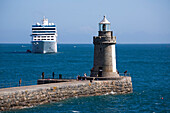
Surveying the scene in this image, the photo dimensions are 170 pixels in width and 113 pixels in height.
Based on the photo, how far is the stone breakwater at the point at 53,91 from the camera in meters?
33.4

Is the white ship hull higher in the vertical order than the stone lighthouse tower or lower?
higher

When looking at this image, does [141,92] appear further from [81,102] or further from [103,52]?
[81,102]

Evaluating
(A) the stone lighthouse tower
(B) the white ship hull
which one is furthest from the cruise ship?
(A) the stone lighthouse tower

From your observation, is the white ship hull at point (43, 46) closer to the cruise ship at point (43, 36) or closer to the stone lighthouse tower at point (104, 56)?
the cruise ship at point (43, 36)

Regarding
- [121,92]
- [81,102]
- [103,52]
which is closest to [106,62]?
[103,52]

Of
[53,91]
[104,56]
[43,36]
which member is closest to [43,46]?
[43,36]

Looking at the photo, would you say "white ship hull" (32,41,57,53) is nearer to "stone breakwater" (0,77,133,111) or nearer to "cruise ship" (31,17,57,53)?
"cruise ship" (31,17,57,53)

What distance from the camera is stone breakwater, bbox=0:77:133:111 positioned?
110 feet

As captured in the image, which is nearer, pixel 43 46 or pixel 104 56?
pixel 104 56

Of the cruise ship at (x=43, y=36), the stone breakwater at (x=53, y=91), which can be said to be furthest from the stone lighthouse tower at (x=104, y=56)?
→ the cruise ship at (x=43, y=36)

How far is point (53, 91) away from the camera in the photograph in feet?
123

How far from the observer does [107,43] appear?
44.3 meters

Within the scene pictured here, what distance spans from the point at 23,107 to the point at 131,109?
32.7 ft

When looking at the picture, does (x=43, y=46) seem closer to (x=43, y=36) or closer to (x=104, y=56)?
(x=43, y=36)
